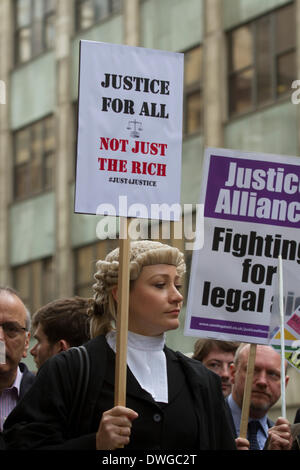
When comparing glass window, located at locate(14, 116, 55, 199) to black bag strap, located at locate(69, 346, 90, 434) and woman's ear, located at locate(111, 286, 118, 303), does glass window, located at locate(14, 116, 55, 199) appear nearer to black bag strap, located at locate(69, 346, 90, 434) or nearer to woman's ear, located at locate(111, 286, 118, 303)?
woman's ear, located at locate(111, 286, 118, 303)

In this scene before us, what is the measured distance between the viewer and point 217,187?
233 inches

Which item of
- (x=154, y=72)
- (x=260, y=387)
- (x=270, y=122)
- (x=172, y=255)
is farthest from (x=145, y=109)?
(x=270, y=122)

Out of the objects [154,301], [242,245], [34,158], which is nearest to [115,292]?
[154,301]

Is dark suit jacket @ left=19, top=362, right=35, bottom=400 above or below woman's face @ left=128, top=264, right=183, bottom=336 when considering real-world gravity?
below

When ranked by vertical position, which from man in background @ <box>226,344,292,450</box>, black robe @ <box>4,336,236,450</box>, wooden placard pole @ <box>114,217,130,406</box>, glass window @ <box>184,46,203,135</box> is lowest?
man in background @ <box>226,344,292,450</box>

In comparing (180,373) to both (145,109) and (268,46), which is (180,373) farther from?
(268,46)

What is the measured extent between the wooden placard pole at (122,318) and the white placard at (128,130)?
15cm

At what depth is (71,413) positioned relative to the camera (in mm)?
4723

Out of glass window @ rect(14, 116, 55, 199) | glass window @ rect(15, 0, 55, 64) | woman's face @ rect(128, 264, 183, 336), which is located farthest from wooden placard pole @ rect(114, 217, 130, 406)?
glass window @ rect(15, 0, 55, 64)

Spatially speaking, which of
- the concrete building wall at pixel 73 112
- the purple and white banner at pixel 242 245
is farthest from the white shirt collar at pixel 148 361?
the concrete building wall at pixel 73 112

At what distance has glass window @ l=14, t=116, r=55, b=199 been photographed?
93.4 ft

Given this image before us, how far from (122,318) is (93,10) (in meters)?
23.4

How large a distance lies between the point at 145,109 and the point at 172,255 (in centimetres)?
62

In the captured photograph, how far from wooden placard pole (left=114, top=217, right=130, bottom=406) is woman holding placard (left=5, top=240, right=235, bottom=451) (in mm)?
120
